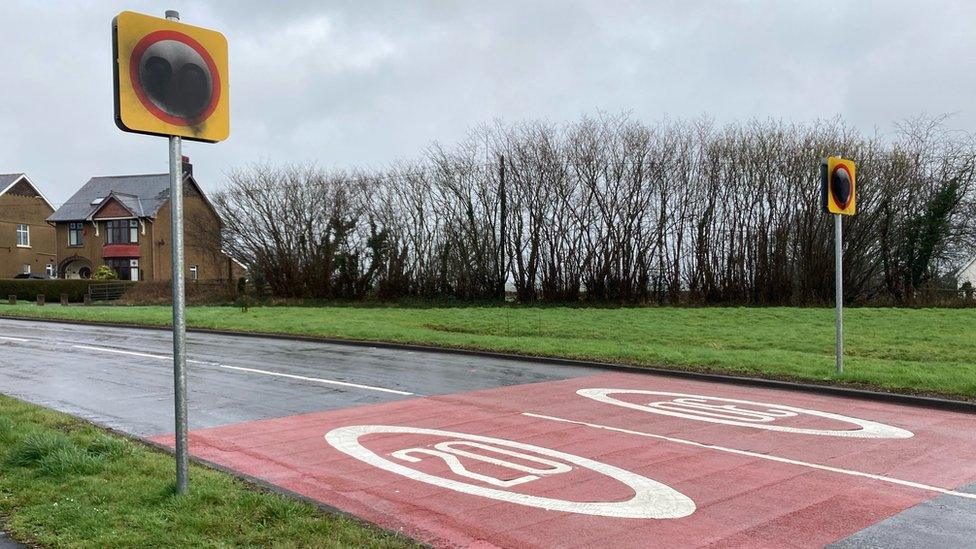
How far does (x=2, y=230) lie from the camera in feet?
215

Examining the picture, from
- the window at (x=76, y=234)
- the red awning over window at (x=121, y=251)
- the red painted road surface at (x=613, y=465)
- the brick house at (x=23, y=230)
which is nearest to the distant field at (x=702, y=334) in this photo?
the red painted road surface at (x=613, y=465)

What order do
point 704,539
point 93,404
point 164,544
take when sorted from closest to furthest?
point 164,544
point 704,539
point 93,404

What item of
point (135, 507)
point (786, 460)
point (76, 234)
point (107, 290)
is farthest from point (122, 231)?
point (786, 460)

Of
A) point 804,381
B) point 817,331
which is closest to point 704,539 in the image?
point 804,381

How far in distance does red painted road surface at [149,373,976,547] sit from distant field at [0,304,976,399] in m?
2.95

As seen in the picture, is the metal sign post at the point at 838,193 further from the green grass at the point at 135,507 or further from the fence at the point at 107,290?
the fence at the point at 107,290

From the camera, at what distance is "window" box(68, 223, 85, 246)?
64.7 meters

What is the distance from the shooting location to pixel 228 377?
12969 millimetres

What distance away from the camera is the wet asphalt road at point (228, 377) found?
9.95m

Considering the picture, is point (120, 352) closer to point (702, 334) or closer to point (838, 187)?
point (702, 334)

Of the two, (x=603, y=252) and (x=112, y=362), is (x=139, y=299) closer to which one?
(x=603, y=252)

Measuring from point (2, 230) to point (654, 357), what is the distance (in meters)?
69.6

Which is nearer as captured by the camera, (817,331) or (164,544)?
(164,544)

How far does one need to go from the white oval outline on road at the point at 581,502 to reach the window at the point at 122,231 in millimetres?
61267
